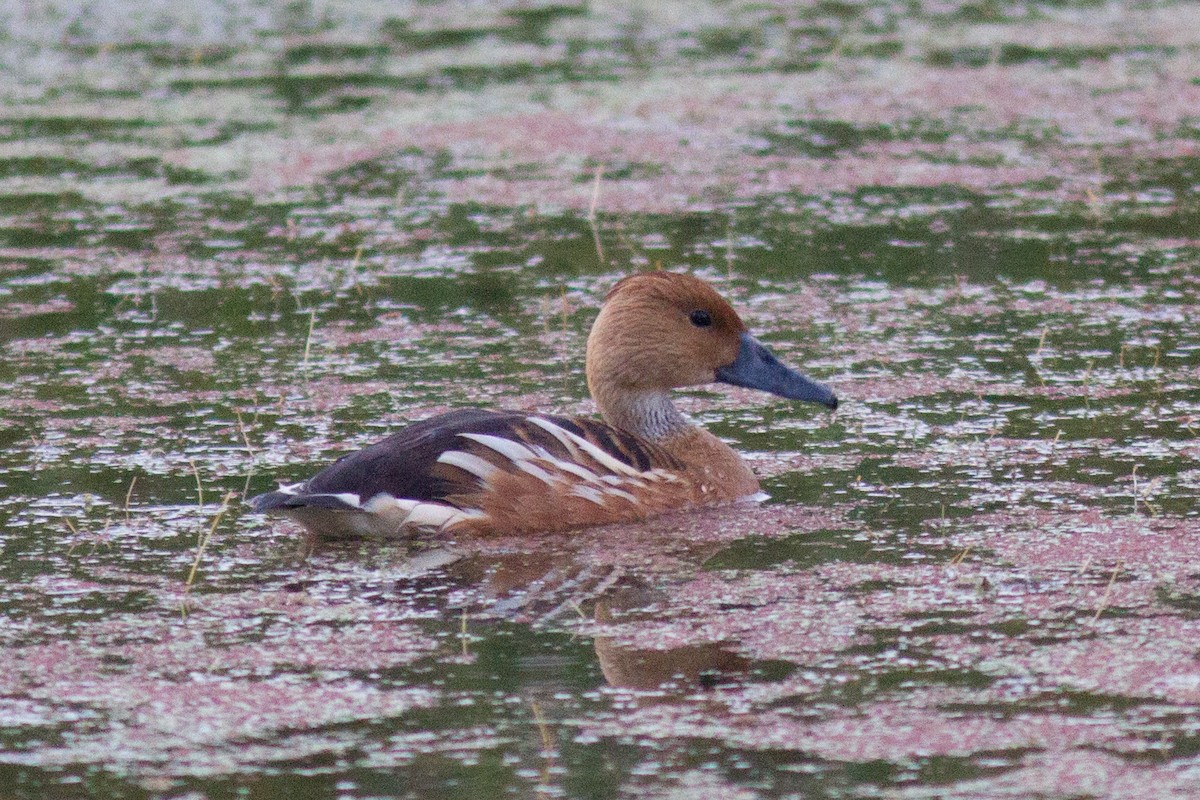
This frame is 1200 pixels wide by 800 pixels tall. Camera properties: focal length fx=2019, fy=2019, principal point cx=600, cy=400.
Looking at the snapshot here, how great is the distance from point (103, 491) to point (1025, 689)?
364 centimetres

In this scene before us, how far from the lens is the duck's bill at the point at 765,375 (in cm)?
789

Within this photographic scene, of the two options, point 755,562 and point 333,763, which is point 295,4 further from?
point 333,763

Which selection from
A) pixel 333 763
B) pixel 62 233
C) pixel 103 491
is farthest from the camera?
pixel 62 233

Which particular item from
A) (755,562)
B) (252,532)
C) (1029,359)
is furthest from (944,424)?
(252,532)

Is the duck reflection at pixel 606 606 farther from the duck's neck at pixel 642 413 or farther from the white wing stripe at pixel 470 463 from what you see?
the duck's neck at pixel 642 413

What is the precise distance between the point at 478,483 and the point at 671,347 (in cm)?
120

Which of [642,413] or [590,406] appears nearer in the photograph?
[642,413]

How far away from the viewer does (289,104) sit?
15406mm

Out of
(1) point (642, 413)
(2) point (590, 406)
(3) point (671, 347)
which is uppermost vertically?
(3) point (671, 347)

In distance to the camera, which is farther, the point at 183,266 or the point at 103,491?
the point at 183,266

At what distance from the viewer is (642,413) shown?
7.80m

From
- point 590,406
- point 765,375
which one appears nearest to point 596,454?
point 765,375

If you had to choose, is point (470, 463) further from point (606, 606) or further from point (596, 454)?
point (606, 606)

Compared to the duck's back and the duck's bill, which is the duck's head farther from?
the duck's back
